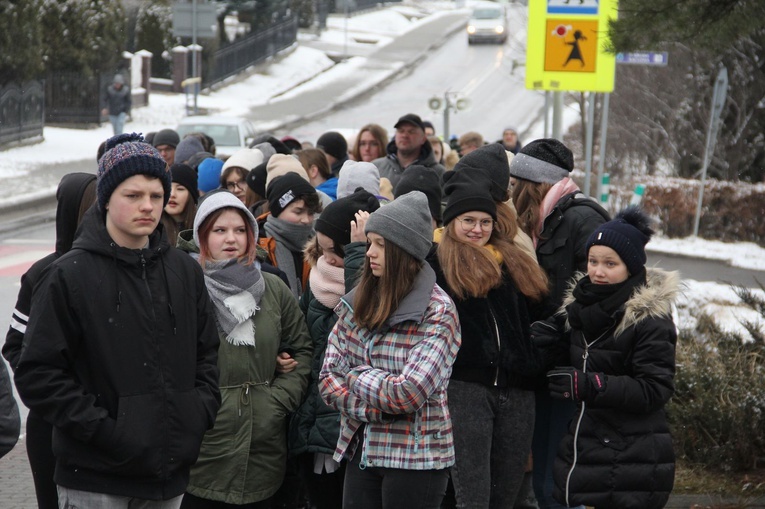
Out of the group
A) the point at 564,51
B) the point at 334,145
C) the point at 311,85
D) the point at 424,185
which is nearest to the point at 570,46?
the point at 564,51

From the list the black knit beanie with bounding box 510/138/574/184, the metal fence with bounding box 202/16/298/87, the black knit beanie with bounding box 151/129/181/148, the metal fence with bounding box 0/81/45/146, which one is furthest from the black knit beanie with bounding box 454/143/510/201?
the metal fence with bounding box 202/16/298/87

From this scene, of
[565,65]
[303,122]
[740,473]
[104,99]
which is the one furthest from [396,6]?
[740,473]

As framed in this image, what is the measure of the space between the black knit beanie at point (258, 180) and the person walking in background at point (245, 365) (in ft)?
9.68

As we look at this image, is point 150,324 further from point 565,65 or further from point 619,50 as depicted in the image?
point 565,65

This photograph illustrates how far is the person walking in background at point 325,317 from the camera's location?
5.05 metres

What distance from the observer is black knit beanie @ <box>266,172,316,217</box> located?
253 inches

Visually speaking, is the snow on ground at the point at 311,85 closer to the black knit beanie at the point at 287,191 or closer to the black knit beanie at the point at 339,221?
the black knit beanie at the point at 339,221

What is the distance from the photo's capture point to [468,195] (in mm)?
4953

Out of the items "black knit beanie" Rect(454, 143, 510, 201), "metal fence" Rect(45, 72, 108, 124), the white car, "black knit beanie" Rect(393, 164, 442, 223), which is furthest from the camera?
"metal fence" Rect(45, 72, 108, 124)

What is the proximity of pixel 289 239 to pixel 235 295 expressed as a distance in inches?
58.2

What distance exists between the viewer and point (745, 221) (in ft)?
67.2

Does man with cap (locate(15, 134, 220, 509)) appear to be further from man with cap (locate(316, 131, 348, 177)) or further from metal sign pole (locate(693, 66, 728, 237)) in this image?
metal sign pole (locate(693, 66, 728, 237))

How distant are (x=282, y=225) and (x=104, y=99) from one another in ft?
87.0

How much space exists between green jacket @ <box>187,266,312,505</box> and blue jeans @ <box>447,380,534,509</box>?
77cm
